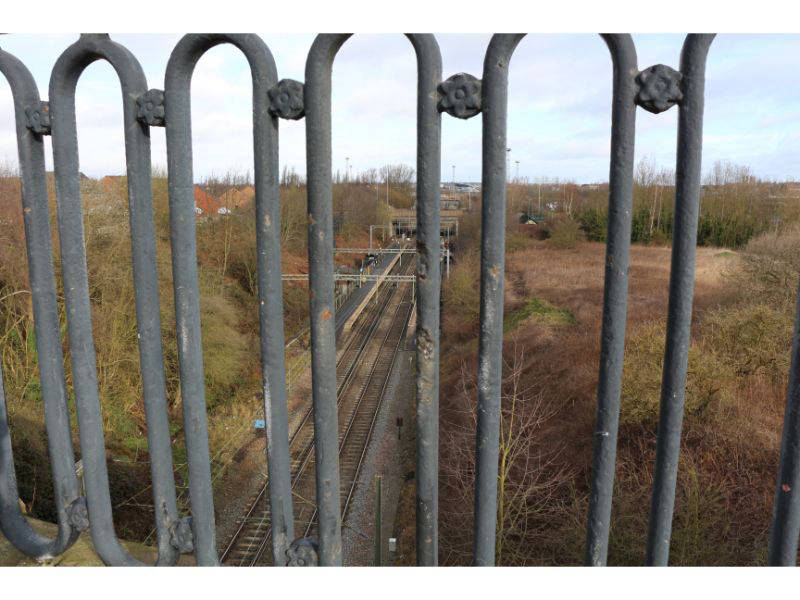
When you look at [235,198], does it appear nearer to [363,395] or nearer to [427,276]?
[363,395]

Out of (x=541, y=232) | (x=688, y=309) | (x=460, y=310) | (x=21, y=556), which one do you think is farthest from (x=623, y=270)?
(x=541, y=232)

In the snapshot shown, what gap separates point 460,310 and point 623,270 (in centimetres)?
2086

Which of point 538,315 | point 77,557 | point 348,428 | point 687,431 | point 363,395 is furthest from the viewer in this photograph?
point 363,395

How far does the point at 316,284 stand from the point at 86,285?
27.4 inches

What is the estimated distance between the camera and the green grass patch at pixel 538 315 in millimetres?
20312

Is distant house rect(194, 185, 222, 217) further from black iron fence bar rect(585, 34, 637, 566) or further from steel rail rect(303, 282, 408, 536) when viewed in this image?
black iron fence bar rect(585, 34, 637, 566)

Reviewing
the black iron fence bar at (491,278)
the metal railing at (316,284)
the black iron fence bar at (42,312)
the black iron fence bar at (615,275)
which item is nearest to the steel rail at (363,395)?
the black iron fence bar at (42,312)

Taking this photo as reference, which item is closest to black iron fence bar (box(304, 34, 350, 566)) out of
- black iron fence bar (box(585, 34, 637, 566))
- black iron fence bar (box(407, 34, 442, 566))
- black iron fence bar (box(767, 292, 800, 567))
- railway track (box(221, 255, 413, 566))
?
black iron fence bar (box(407, 34, 442, 566))

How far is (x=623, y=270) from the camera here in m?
1.30

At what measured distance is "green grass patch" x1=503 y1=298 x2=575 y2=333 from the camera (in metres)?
20.3

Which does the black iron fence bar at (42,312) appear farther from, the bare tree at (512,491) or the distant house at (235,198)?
the distant house at (235,198)

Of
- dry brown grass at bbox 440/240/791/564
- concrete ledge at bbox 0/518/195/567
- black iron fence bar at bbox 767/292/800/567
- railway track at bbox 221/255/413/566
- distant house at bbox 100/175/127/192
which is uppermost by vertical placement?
distant house at bbox 100/175/127/192

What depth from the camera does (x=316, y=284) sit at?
1458 millimetres

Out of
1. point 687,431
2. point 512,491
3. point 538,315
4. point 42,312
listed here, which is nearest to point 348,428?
point 512,491
